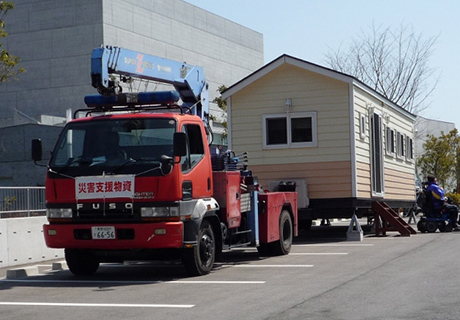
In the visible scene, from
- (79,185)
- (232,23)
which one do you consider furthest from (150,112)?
(232,23)

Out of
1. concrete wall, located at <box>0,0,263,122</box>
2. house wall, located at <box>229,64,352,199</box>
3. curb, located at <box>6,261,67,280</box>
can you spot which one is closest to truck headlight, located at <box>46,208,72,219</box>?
curb, located at <box>6,261,67,280</box>

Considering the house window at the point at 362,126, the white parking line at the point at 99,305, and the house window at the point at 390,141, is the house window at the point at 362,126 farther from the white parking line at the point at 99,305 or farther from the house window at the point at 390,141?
the white parking line at the point at 99,305

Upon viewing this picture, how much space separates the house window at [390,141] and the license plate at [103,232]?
1323 cm

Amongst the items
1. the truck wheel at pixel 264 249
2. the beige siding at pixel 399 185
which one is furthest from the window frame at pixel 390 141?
the truck wheel at pixel 264 249

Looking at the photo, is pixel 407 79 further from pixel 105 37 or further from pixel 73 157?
pixel 73 157

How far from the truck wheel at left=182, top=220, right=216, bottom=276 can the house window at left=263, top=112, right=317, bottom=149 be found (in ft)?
25.0

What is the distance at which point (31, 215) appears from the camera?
1634 cm

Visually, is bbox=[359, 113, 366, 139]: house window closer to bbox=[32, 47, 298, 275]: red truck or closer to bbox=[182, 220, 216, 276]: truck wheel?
A: bbox=[32, 47, 298, 275]: red truck

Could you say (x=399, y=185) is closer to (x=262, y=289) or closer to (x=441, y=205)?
(x=441, y=205)

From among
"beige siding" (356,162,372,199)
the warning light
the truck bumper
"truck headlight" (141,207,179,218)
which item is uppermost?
the warning light

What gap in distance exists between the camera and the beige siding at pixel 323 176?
19125 millimetres

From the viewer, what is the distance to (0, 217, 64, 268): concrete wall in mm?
15023

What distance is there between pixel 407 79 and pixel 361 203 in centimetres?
2853

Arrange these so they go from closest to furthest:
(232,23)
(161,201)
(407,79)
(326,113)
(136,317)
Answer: (136,317), (161,201), (326,113), (407,79), (232,23)
